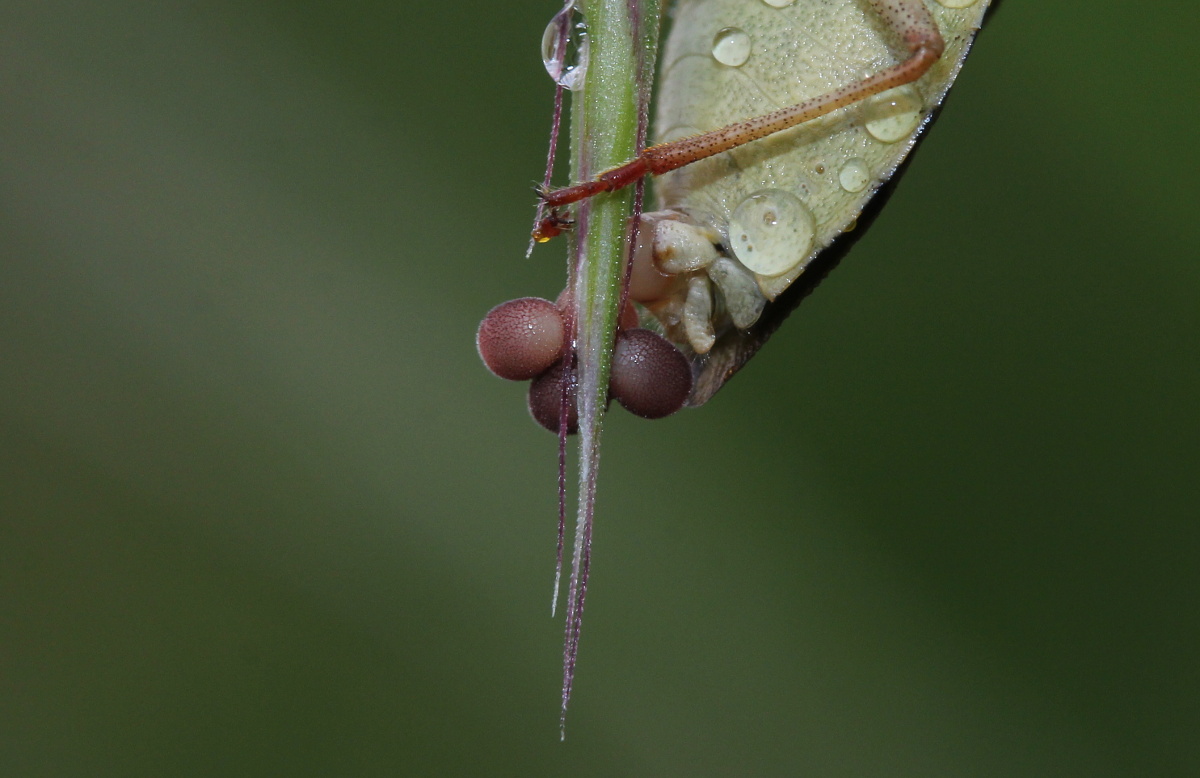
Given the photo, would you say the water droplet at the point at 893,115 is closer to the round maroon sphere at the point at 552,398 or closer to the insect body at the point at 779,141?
the insect body at the point at 779,141

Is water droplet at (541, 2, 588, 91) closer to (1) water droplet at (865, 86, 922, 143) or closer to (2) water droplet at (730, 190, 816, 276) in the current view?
(2) water droplet at (730, 190, 816, 276)

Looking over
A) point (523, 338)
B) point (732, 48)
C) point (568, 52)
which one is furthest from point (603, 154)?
point (732, 48)

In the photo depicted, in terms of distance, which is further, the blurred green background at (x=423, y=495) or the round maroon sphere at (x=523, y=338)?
the blurred green background at (x=423, y=495)

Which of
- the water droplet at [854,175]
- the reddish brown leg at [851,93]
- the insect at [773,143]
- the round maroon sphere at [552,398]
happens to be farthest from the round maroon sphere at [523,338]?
the water droplet at [854,175]

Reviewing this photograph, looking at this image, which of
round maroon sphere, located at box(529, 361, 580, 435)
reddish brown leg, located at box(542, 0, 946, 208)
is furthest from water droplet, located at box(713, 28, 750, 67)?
round maroon sphere, located at box(529, 361, 580, 435)

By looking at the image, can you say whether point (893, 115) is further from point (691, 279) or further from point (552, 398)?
point (552, 398)
